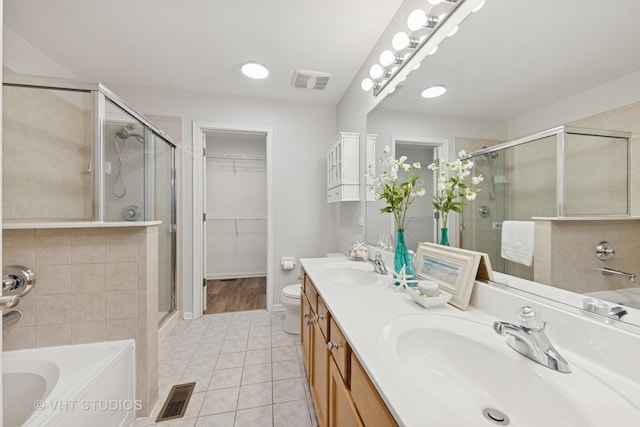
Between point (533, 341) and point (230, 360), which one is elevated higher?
point (533, 341)

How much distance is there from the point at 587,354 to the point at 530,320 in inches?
6.4

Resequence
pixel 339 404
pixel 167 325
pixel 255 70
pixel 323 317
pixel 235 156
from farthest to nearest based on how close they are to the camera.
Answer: pixel 235 156 < pixel 167 325 < pixel 255 70 < pixel 323 317 < pixel 339 404

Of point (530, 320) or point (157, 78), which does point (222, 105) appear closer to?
point (157, 78)

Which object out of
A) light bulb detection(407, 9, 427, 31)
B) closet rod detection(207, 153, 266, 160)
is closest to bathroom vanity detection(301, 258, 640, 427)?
light bulb detection(407, 9, 427, 31)

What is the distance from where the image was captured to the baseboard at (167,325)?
2.19 meters

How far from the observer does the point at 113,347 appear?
4.23 ft

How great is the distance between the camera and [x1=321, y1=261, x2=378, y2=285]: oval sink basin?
1652 mm

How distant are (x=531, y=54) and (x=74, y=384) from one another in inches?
85.0

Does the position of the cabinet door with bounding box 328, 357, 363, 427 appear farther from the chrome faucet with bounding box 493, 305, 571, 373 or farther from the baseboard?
the baseboard

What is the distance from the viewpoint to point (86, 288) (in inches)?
50.6

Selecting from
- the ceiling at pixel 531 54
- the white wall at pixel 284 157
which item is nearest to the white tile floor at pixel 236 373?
the white wall at pixel 284 157

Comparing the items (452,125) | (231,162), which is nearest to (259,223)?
(231,162)

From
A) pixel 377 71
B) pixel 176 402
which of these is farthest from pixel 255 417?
pixel 377 71

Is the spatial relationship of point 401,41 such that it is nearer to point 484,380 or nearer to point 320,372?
point 484,380
